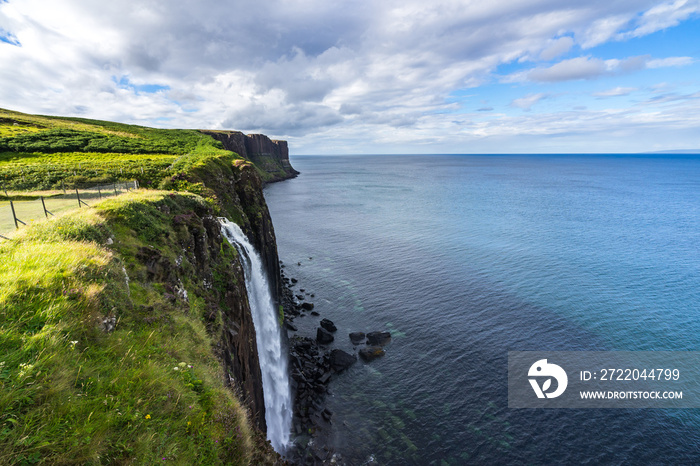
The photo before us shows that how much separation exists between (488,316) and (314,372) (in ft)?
71.1

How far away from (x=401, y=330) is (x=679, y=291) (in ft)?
127

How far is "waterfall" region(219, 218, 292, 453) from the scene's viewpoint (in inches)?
956

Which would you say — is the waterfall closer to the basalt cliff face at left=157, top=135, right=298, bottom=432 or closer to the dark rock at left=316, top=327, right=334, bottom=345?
the basalt cliff face at left=157, top=135, right=298, bottom=432

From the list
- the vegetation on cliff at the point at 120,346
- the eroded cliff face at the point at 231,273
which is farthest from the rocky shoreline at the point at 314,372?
the vegetation on cliff at the point at 120,346

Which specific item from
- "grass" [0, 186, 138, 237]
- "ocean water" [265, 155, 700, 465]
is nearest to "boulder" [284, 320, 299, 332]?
"ocean water" [265, 155, 700, 465]

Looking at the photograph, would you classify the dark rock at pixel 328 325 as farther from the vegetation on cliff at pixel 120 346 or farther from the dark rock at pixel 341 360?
the vegetation on cliff at pixel 120 346

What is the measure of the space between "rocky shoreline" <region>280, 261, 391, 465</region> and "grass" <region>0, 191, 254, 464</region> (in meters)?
16.1

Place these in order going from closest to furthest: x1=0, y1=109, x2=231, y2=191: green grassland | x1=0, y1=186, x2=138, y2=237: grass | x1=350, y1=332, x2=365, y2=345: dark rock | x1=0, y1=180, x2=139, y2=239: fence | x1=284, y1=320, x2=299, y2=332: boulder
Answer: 1. x1=0, y1=180, x2=139, y2=239: fence
2. x1=0, y1=186, x2=138, y2=237: grass
3. x1=0, y1=109, x2=231, y2=191: green grassland
4. x1=350, y1=332, x2=365, y2=345: dark rock
5. x1=284, y1=320, x2=299, y2=332: boulder

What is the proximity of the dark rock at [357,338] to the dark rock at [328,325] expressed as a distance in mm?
2694

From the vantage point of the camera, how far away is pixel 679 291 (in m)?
42.8

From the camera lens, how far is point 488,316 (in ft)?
126

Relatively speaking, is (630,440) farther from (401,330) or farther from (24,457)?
(24,457)

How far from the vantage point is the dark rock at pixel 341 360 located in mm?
32469

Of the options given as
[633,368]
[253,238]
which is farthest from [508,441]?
[253,238]
